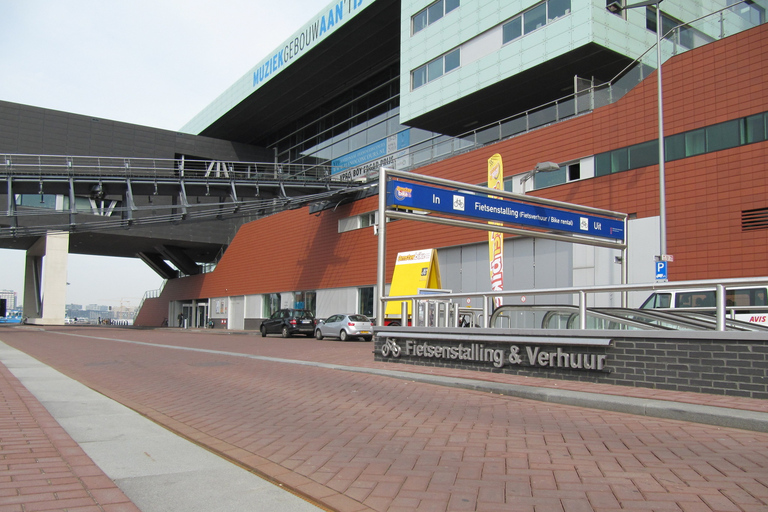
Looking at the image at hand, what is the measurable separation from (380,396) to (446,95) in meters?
23.1

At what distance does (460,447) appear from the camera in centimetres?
599

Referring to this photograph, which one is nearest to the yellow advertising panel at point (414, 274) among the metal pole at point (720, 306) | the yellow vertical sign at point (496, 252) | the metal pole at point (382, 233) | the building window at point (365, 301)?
the building window at point (365, 301)

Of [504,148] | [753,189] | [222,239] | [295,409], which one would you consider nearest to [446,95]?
[504,148]

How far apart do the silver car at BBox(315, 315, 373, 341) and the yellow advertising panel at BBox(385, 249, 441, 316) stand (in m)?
1.99

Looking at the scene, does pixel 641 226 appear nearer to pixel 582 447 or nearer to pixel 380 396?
pixel 380 396

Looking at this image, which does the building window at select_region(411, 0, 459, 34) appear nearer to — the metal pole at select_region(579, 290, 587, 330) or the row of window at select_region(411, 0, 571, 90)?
the row of window at select_region(411, 0, 571, 90)

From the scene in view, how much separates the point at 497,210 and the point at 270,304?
32254mm

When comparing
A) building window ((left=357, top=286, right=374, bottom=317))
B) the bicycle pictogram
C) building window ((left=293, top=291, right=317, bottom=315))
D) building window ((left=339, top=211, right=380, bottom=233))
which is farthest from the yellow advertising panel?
building window ((left=293, top=291, right=317, bottom=315))

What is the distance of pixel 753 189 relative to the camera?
1780 cm

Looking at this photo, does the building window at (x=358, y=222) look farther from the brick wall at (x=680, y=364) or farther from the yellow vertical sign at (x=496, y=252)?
the brick wall at (x=680, y=364)

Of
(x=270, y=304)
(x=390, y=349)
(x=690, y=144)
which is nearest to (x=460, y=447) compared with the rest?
(x=390, y=349)

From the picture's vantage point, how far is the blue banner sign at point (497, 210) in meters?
13.5

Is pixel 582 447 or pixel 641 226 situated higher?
pixel 641 226

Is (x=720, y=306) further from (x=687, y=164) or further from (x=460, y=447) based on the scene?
(x=687, y=164)
